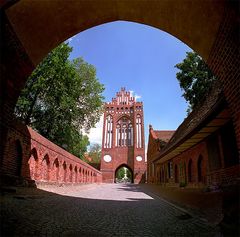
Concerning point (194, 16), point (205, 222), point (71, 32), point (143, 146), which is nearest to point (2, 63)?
point (71, 32)

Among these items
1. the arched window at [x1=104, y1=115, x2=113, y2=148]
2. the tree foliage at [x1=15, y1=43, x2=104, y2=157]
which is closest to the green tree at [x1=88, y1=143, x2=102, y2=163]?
the arched window at [x1=104, y1=115, x2=113, y2=148]

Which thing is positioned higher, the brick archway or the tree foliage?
the tree foliage

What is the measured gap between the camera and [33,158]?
1384 centimetres

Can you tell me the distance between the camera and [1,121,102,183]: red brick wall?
10.2 meters

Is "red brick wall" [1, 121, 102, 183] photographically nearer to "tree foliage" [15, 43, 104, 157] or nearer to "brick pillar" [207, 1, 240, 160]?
"tree foliage" [15, 43, 104, 157]

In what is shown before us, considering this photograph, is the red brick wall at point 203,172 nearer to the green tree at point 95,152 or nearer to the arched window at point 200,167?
the arched window at point 200,167

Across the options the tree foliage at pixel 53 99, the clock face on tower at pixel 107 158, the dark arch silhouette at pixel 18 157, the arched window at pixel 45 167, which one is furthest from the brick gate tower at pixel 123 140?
the dark arch silhouette at pixel 18 157

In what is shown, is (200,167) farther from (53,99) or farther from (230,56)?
(53,99)

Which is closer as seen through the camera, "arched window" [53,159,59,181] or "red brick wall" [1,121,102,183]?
"red brick wall" [1,121,102,183]

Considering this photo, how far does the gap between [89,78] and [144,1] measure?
2613 cm

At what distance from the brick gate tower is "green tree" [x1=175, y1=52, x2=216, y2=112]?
29.9 meters

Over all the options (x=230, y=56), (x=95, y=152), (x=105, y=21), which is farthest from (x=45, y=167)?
(x=95, y=152)

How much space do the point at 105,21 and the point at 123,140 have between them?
48.6 meters

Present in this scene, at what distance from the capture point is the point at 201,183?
12.1 m
